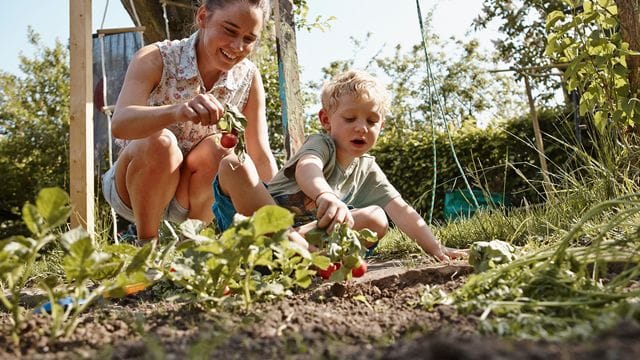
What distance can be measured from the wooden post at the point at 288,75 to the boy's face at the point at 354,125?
1031mm

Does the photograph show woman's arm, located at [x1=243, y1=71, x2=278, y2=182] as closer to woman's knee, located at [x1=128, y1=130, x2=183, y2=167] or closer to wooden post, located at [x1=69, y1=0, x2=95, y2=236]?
woman's knee, located at [x1=128, y1=130, x2=183, y2=167]

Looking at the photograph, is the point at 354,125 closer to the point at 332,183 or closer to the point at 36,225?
the point at 332,183

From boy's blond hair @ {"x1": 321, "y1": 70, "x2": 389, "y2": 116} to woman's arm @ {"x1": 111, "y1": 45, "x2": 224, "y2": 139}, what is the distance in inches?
27.8

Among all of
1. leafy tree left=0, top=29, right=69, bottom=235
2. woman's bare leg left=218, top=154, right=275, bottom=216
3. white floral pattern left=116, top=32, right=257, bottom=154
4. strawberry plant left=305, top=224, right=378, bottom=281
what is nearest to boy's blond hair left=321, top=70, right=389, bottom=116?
white floral pattern left=116, top=32, right=257, bottom=154

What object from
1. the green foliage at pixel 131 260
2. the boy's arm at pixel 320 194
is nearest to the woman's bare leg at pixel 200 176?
the boy's arm at pixel 320 194

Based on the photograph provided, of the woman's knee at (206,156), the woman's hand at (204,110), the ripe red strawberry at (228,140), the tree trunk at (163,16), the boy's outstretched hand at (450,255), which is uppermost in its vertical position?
the tree trunk at (163,16)

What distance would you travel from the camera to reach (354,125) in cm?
229

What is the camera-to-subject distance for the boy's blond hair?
2.31 metres

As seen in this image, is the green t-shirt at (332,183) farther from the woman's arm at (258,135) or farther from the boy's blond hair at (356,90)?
the woman's arm at (258,135)

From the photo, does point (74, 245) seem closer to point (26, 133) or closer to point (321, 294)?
point (321, 294)

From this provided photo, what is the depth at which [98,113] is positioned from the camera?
220 inches

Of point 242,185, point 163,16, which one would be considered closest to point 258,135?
point 242,185

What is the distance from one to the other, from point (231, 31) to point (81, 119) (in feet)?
3.82

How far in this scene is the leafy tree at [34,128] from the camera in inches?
346
